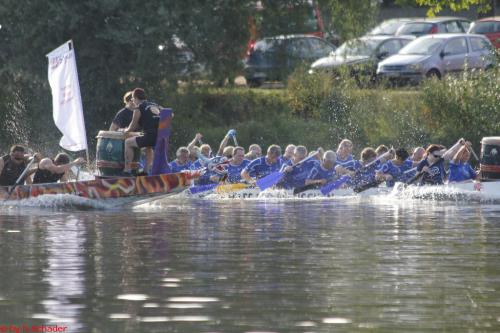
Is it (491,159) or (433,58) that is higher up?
(433,58)

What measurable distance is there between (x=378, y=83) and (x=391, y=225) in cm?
1548

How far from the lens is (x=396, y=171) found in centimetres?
2461

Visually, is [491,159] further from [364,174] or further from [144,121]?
[144,121]

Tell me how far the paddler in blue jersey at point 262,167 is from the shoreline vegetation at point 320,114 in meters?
A: 5.74

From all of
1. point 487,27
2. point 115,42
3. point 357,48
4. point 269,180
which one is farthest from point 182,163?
point 487,27

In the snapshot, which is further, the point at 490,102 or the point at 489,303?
the point at 490,102

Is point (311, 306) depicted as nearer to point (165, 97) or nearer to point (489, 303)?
point (489, 303)

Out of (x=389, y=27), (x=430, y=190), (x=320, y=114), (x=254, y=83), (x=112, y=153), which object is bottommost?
(x=430, y=190)

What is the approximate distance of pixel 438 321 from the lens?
11.7 m

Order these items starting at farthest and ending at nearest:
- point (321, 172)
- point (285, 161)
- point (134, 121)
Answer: point (285, 161) < point (321, 172) < point (134, 121)

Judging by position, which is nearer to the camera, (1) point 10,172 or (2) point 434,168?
(1) point 10,172

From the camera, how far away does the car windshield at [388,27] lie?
43.3 meters

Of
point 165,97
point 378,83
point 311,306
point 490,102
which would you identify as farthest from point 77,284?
point 378,83

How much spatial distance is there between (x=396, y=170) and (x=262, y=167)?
2.48m
